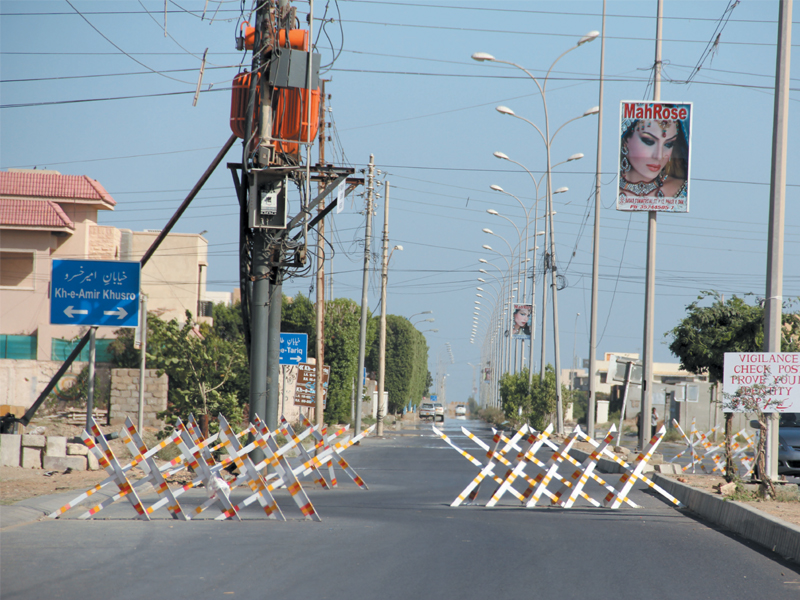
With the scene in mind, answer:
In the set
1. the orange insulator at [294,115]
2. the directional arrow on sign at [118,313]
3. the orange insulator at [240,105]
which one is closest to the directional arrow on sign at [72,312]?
the directional arrow on sign at [118,313]

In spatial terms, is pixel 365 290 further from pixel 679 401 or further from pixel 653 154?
pixel 653 154

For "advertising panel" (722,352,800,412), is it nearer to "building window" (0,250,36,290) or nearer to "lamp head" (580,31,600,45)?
"lamp head" (580,31,600,45)

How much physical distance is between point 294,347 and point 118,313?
1305cm

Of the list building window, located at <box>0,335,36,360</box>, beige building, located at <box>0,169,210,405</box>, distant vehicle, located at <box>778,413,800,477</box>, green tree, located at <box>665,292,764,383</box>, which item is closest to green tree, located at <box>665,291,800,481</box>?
green tree, located at <box>665,292,764,383</box>

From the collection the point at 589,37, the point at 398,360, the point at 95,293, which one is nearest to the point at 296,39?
the point at 95,293

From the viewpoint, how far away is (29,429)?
94.4ft

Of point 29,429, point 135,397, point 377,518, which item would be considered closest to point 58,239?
point 135,397

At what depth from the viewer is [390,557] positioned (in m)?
8.71

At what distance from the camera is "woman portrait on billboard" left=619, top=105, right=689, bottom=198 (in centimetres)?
2248

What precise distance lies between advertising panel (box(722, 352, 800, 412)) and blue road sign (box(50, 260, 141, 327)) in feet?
30.8

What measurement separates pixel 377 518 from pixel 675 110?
14.9m

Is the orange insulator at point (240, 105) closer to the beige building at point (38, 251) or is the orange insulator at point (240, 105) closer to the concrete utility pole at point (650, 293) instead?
the concrete utility pole at point (650, 293)

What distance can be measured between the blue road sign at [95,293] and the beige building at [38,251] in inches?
947

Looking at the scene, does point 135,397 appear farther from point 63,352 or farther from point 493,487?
point 493,487
